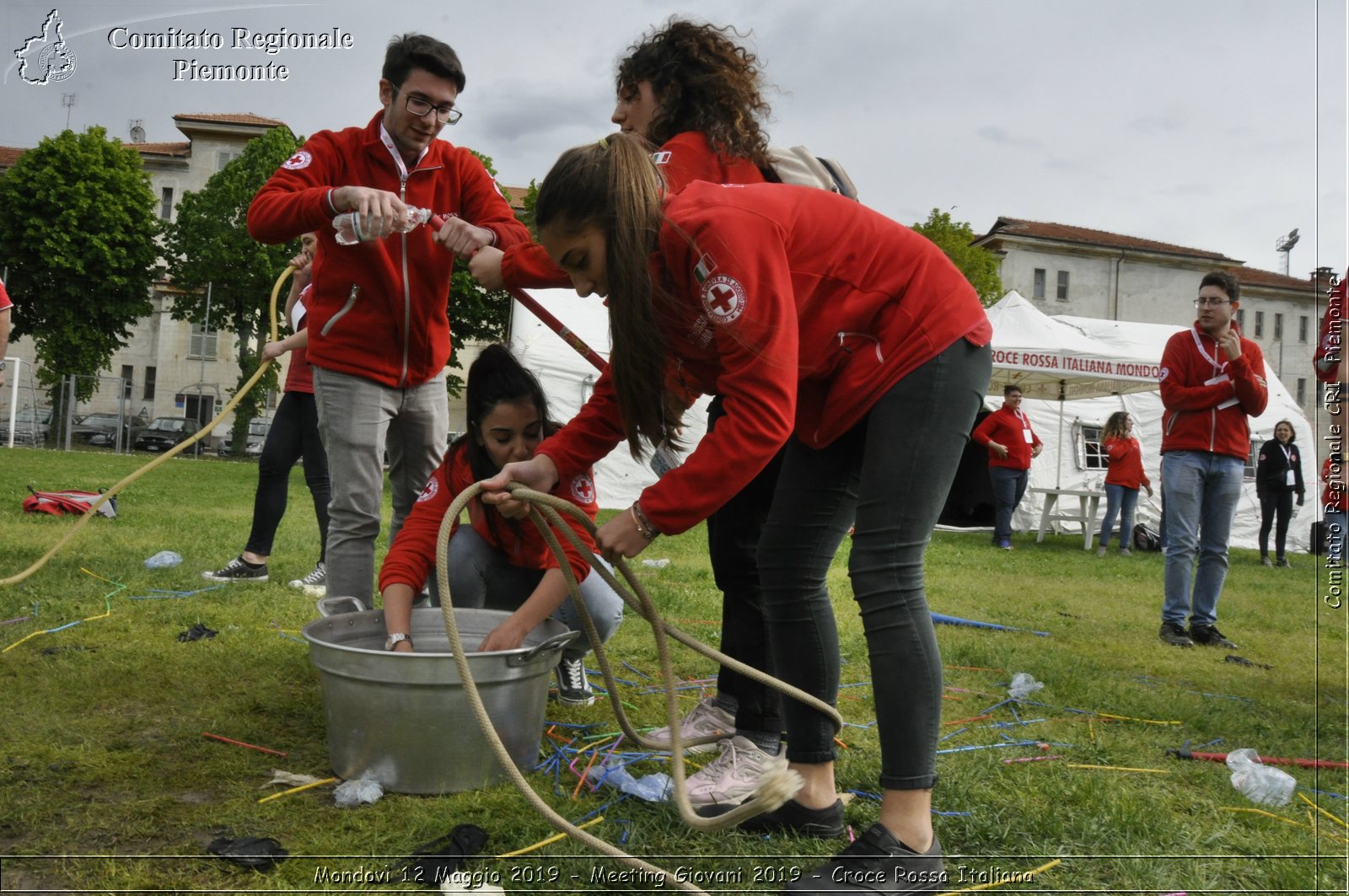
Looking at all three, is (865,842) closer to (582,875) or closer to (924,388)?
(582,875)

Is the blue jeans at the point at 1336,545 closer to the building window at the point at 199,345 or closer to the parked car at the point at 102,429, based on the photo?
the parked car at the point at 102,429

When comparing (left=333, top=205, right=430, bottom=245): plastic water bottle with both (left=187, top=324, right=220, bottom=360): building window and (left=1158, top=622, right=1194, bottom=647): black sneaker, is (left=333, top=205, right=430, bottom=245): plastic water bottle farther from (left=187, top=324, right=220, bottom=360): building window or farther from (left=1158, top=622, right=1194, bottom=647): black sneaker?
(left=187, top=324, right=220, bottom=360): building window

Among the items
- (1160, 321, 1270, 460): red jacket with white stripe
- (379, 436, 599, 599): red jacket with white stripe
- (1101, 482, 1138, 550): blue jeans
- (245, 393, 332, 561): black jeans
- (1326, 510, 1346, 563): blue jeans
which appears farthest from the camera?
(1101, 482, 1138, 550): blue jeans

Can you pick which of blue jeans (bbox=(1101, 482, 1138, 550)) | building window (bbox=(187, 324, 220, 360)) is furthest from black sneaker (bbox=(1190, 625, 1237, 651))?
building window (bbox=(187, 324, 220, 360))

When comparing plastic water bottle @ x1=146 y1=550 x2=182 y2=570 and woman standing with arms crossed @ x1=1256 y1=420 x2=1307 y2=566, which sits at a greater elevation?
woman standing with arms crossed @ x1=1256 y1=420 x2=1307 y2=566

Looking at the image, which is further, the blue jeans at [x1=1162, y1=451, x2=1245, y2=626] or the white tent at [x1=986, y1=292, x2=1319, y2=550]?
the white tent at [x1=986, y1=292, x2=1319, y2=550]

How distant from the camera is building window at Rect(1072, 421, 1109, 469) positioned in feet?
44.0

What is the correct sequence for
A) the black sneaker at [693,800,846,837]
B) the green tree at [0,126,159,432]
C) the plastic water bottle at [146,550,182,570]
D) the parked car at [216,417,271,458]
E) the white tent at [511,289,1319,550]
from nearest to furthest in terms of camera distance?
1. the black sneaker at [693,800,846,837]
2. the plastic water bottle at [146,550,182,570]
3. the green tree at [0,126,159,432]
4. the white tent at [511,289,1319,550]
5. the parked car at [216,417,271,458]

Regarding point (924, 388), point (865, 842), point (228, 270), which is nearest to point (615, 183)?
point (924, 388)

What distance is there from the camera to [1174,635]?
4.71 meters

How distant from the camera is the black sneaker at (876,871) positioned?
1562 mm

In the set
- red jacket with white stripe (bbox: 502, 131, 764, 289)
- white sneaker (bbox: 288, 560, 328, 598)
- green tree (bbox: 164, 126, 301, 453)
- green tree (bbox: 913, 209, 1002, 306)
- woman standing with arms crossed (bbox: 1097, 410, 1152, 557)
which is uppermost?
green tree (bbox: 913, 209, 1002, 306)

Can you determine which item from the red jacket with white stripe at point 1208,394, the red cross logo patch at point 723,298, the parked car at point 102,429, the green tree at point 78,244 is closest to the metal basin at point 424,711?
the red cross logo patch at point 723,298

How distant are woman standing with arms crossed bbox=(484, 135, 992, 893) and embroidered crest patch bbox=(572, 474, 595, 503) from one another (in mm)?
585
